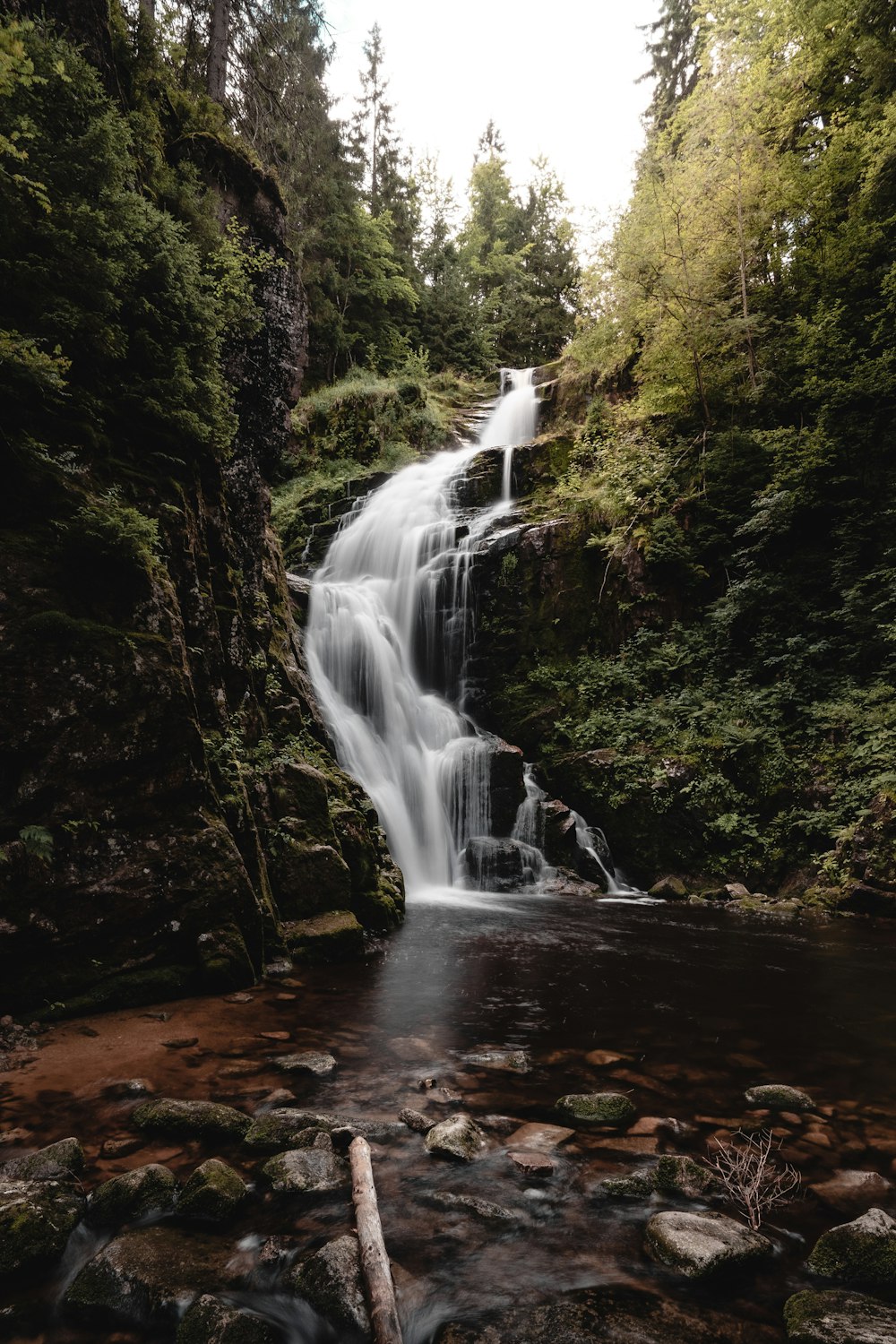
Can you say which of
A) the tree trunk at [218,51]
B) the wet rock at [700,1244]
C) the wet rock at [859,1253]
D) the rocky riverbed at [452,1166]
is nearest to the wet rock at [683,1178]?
the rocky riverbed at [452,1166]

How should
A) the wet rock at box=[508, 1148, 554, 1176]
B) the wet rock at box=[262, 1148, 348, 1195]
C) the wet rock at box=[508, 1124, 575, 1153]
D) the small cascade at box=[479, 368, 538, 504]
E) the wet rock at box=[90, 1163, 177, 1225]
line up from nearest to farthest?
the wet rock at box=[90, 1163, 177, 1225], the wet rock at box=[262, 1148, 348, 1195], the wet rock at box=[508, 1148, 554, 1176], the wet rock at box=[508, 1124, 575, 1153], the small cascade at box=[479, 368, 538, 504]

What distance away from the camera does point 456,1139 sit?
2.98m

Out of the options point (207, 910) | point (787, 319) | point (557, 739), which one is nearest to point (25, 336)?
point (207, 910)

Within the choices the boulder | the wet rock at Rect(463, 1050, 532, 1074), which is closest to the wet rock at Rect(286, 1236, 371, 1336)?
the wet rock at Rect(463, 1050, 532, 1074)

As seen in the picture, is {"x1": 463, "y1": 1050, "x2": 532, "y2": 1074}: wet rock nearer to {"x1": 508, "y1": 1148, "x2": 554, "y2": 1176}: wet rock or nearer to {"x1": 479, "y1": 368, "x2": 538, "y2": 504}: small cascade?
{"x1": 508, "y1": 1148, "x2": 554, "y2": 1176}: wet rock

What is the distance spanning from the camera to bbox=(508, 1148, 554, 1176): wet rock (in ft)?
9.21

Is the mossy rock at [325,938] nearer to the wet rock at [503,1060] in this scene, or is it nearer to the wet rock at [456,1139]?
the wet rock at [503,1060]

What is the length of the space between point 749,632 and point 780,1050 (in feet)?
30.1

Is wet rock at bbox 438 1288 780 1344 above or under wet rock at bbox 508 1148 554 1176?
above

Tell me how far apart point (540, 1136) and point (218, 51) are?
1543 cm

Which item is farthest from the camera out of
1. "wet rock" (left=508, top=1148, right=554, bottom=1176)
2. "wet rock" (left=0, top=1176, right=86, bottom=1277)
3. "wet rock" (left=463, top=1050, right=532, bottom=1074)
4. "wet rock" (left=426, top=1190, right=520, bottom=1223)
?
"wet rock" (left=463, top=1050, right=532, bottom=1074)

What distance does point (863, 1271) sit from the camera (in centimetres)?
218

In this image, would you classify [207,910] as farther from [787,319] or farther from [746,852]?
[787,319]

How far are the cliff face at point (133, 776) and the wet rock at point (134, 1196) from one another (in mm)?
2105
